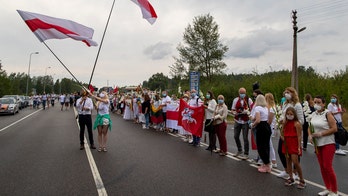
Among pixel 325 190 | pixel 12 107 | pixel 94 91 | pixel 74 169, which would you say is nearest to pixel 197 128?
pixel 94 91

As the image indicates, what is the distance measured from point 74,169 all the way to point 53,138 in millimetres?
5759

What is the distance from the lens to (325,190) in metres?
5.57

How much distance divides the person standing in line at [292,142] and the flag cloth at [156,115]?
9.83 m

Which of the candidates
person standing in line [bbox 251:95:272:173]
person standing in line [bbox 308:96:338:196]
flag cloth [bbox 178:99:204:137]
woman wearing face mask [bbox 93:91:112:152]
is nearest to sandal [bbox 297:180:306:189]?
Result: person standing in line [bbox 308:96:338:196]

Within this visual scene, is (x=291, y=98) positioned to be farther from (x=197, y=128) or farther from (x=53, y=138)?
(x=53, y=138)

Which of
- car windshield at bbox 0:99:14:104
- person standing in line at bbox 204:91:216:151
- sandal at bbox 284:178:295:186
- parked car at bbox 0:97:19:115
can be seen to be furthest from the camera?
car windshield at bbox 0:99:14:104

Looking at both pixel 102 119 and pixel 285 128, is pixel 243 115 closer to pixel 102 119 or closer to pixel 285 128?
pixel 285 128

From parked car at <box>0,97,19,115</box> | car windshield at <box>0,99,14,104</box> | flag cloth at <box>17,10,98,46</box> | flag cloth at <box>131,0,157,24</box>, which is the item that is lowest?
parked car at <box>0,97,19,115</box>

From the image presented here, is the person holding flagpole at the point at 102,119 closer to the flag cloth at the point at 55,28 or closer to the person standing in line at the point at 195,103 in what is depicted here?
the flag cloth at the point at 55,28

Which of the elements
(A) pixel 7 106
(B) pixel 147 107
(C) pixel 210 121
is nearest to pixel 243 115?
(C) pixel 210 121

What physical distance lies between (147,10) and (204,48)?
37.7 m

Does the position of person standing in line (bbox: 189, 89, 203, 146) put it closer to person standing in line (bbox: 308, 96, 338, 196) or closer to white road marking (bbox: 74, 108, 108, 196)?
white road marking (bbox: 74, 108, 108, 196)

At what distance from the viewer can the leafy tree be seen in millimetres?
46781

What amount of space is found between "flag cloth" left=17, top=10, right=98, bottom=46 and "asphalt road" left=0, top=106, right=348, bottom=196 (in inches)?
135
